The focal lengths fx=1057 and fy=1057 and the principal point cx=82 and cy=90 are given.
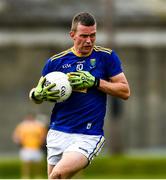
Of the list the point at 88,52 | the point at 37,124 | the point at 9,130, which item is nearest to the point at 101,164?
the point at 37,124

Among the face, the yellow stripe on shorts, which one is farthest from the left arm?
the yellow stripe on shorts

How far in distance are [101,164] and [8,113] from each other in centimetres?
1287

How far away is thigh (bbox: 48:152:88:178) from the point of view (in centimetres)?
1098

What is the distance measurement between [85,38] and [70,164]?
1349mm

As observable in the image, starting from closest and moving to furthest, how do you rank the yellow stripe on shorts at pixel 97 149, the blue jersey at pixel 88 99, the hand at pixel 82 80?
the hand at pixel 82 80 → the yellow stripe on shorts at pixel 97 149 → the blue jersey at pixel 88 99

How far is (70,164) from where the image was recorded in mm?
10984

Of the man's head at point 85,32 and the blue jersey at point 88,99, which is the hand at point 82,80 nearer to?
the blue jersey at point 88,99

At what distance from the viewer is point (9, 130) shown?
148ft

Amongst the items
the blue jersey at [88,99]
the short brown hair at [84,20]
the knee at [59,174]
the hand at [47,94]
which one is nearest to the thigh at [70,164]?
the knee at [59,174]

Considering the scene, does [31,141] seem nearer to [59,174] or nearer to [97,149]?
[97,149]

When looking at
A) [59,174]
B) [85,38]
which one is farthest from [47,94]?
[59,174]

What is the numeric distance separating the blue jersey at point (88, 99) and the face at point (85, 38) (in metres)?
0.14

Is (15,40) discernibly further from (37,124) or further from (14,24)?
(37,124)

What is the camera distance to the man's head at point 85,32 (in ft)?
36.7
